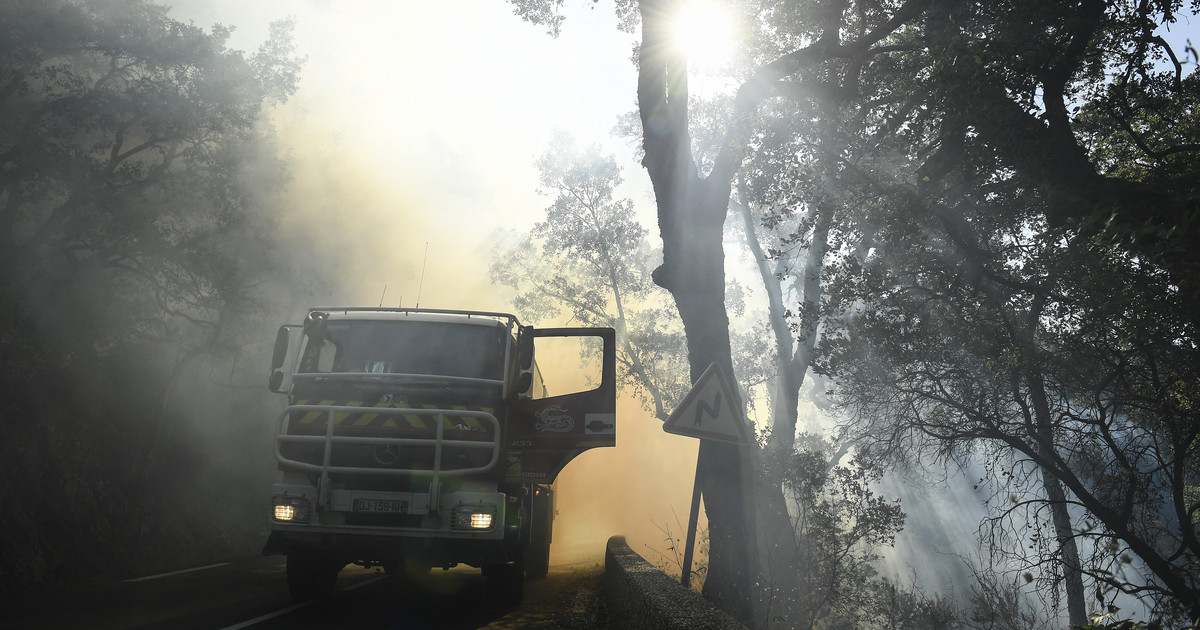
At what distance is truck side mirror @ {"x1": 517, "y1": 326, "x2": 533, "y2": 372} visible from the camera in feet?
23.6

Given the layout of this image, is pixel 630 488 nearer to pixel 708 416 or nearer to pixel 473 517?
pixel 708 416

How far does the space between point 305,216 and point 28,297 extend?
34.9 feet

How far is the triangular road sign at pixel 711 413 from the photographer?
6.66 m

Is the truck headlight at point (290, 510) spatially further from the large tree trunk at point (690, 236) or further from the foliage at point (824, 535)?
the foliage at point (824, 535)

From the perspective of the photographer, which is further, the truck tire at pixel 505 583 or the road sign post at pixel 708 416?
the truck tire at pixel 505 583

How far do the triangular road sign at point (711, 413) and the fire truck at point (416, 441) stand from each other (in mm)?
1100

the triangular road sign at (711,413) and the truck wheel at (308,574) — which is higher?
the triangular road sign at (711,413)

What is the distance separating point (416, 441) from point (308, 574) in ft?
6.55

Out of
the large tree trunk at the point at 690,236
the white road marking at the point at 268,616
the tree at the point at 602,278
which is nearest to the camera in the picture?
the white road marking at the point at 268,616

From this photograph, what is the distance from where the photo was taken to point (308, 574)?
6973 millimetres

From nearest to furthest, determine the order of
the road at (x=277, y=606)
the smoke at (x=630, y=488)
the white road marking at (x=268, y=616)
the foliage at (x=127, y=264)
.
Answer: the white road marking at (x=268, y=616) → the road at (x=277, y=606) → the foliage at (x=127, y=264) → the smoke at (x=630, y=488)

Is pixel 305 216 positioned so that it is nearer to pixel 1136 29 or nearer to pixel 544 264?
pixel 544 264

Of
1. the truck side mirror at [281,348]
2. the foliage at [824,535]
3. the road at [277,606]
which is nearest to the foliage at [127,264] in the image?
the road at [277,606]

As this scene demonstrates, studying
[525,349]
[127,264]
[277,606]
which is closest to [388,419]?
[525,349]
